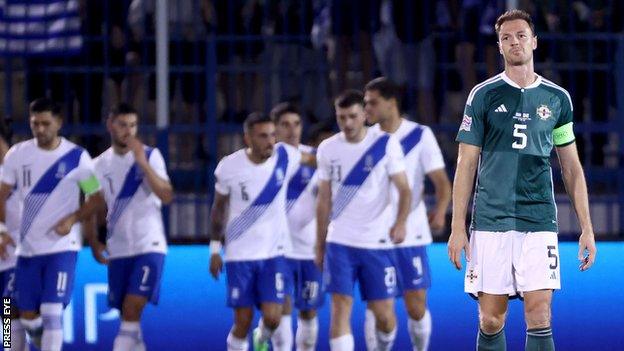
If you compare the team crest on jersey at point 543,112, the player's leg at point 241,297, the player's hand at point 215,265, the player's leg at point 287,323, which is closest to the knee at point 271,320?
the player's leg at point 241,297

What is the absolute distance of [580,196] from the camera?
7230 mm

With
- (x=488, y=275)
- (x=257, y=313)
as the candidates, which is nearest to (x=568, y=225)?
(x=257, y=313)

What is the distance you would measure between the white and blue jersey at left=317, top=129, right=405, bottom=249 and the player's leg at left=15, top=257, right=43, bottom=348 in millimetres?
1923

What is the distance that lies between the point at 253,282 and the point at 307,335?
31.1 inches

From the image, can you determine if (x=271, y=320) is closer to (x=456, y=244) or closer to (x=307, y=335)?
(x=307, y=335)

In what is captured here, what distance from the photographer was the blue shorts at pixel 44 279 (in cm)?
1039

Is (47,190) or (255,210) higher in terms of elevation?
(47,190)

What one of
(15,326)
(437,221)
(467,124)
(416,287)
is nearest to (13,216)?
(15,326)

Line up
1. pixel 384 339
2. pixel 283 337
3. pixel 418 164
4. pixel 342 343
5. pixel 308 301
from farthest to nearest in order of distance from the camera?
pixel 308 301 → pixel 283 337 → pixel 418 164 → pixel 384 339 → pixel 342 343

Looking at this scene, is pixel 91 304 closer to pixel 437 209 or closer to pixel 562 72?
pixel 437 209

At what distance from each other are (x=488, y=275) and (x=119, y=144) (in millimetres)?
3968

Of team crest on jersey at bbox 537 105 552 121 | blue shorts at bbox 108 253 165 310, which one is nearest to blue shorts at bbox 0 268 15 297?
blue shorts at bbox 108 253 165 310

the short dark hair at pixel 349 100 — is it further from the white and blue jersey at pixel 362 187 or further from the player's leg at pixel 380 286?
the player's leg at pixel 380 286

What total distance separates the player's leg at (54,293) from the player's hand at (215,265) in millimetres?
903
